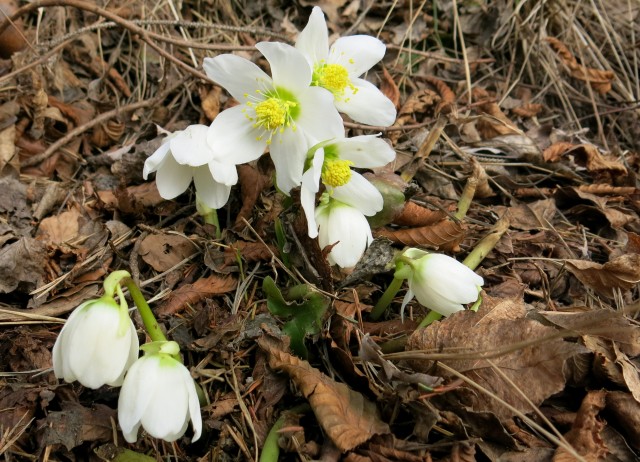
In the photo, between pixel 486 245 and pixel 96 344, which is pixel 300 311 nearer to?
pixel 96 344

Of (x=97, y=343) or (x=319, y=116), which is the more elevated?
(x=319, y=116)

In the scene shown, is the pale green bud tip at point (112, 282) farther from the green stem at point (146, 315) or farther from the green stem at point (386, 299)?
the green stem at point (386, 299)

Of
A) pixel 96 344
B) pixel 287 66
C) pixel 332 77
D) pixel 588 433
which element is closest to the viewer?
pixel 96 344

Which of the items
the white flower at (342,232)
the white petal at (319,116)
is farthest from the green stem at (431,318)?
the white petal at (319,116)

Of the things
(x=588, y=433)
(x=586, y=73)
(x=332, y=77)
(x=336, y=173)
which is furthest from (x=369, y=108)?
(x=586, y=73)

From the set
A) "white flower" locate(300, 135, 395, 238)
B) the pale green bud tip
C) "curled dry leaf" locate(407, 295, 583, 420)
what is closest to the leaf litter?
"curled dry leaf" locate(407, 295, 583, 420)
